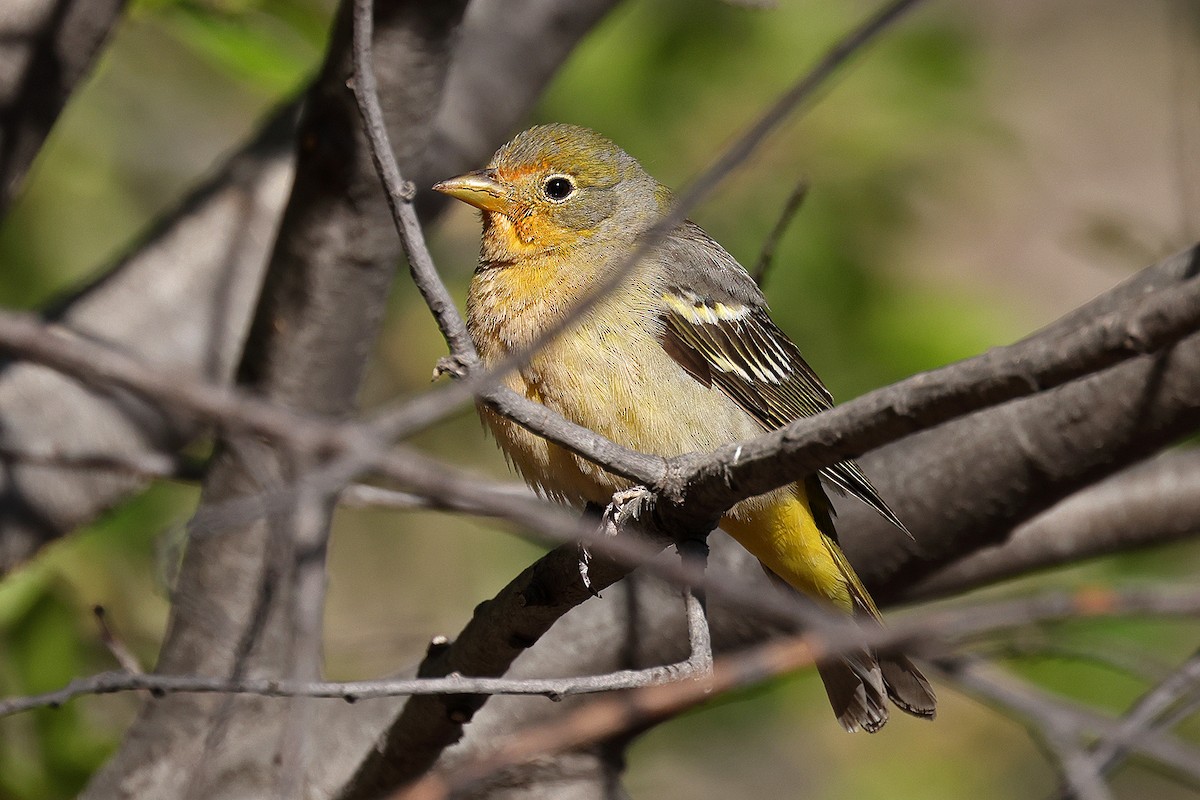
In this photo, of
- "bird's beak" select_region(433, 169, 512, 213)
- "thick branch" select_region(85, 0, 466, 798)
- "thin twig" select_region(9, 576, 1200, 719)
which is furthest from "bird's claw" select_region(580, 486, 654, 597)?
"bird's beak" select_region(433, 169, 512, 213)

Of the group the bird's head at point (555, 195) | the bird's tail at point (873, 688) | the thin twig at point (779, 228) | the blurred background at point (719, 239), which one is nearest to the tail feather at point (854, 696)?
the bird's tail at point (873, 688)

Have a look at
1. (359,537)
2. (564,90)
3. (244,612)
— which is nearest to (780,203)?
(564,90)

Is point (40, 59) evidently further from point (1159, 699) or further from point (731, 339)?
point (1159, 699)

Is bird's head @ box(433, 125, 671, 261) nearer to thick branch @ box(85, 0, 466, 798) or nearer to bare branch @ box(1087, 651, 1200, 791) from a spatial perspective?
thick branch @ box(85, 0, 466, 798)

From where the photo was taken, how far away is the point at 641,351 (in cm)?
375

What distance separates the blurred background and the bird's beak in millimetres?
982

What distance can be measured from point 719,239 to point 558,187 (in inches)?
46.1

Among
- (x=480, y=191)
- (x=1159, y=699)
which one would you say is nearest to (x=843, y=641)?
(x=1159, y=699)

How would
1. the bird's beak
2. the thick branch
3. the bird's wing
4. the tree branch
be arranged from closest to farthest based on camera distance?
the thick branch < the tree branch < the bird's wing < the bird's beak

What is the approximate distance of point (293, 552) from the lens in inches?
110

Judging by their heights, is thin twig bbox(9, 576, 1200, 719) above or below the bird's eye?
below

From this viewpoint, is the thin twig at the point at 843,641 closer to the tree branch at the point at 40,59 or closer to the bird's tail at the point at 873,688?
the bird's tail at the point at 873,688

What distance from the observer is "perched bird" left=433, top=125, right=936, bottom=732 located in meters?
3.62

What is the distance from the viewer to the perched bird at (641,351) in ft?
11.9
